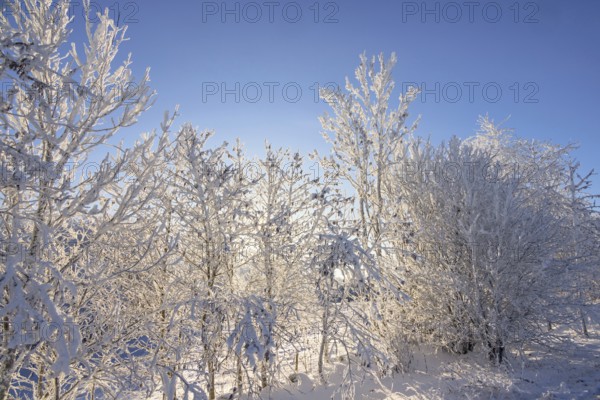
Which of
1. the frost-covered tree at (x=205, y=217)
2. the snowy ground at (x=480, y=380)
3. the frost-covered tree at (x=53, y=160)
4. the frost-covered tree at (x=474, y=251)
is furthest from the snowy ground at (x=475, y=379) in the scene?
the frost-covered tree at (x=53, y=160)

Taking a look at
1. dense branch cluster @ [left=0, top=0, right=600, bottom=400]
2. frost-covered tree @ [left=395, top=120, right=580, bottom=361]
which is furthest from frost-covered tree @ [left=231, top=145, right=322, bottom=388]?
frost-covered tree @ [left=395, top=120, right=580, bottom=361]

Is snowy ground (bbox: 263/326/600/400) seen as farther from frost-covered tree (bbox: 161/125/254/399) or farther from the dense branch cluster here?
frost-covered tree (bbox: 161/125/254/399)

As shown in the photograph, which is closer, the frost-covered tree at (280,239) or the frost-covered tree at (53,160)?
the frost-covered tree at (53,160)

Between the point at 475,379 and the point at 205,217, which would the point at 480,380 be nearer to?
the point at 475,379

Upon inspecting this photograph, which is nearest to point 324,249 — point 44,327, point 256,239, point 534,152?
point 256,239

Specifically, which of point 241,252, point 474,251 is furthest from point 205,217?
point 474,251

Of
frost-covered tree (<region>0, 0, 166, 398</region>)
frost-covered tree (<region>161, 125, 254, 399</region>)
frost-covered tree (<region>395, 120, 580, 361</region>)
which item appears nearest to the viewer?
frost-covered tree (<region>0, 0, 166, 398</region>)

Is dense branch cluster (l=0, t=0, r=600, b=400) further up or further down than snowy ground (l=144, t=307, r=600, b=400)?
further up

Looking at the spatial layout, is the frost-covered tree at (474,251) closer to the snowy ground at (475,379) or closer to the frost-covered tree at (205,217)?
the snowy ground at (475,379)

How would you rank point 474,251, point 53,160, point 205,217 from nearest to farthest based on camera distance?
point 53,160
point 205,217
point 474,251

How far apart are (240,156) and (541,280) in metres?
7.12

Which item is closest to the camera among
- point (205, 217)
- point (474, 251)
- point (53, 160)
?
point (53, 160)

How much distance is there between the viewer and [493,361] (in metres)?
6.98

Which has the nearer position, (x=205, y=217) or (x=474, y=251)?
(x=205, y=217)
